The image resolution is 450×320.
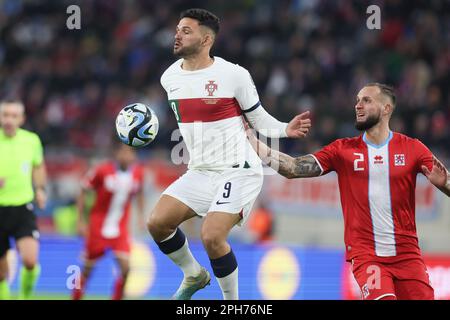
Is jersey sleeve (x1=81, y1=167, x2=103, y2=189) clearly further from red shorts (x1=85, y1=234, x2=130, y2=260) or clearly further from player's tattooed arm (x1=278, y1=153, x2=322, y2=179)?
player's tattooed arm (x1=278, y1=153, x2=322, y2=179)

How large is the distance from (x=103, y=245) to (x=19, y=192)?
239 centimetres

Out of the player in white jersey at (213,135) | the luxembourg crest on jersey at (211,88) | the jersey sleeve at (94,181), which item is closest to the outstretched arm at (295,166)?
the player in white jersey at (213,135)

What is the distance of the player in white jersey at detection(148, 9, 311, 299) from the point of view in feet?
25.5

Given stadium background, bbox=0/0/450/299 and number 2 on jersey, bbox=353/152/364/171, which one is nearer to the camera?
number 2 on jersey, bbox=353/152/364/171

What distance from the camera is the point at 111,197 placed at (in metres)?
12.2

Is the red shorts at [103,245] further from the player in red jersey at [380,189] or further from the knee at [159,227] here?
the player in red jersey at [380,189]

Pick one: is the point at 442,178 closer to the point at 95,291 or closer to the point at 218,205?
the point at 218,205

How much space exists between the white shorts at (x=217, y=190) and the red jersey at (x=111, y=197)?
423 centimetres

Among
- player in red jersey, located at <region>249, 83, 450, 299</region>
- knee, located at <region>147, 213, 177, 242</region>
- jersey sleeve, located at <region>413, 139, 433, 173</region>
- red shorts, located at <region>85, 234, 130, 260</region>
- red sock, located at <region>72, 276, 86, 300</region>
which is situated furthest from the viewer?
red shorts, located at <region>85, 234, 130, 260</region>

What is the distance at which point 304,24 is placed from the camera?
65.4 ft

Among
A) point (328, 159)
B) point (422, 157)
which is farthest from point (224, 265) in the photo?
point (422, 157)

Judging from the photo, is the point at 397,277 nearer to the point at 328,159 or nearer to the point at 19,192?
the point at 328,159

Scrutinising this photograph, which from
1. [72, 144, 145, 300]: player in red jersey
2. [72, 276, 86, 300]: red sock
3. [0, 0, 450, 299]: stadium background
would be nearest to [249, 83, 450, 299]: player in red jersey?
[72, 276, 86, 300]: red sock

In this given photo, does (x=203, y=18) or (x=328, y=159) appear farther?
(x=203, y=18)
